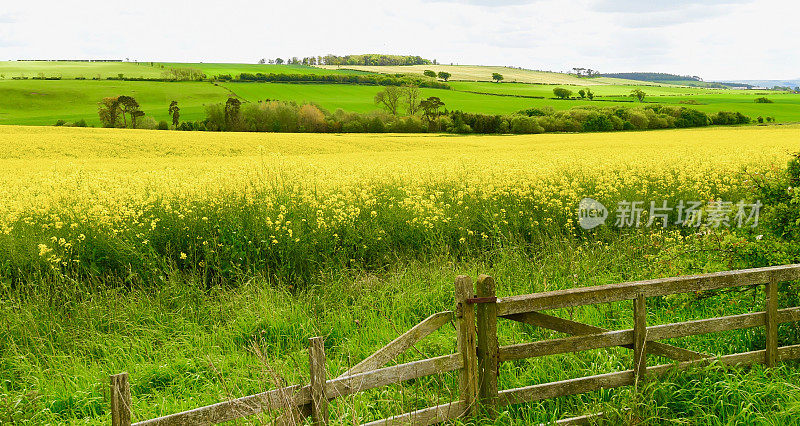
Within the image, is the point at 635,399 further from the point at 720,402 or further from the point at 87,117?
the point at 87,117

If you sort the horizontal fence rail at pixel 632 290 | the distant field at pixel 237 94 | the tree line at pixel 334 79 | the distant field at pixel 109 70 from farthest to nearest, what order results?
1. the distant field at pixel 109 70
2. the tree line at pixel 334 79
3. the distant field at pixel 237 94
4. the horizontal fence rail at pixel 632 290

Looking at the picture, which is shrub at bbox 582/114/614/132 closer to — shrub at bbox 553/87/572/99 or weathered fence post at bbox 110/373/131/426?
shrub at bbox 553/87/572/99

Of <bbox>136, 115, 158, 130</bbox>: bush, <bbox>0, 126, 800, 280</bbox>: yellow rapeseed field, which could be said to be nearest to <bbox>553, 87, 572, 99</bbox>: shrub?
<bbox>136, 115, 158, 130</bbox>: bush

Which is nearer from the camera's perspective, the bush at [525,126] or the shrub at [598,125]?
the bush at [525,126]

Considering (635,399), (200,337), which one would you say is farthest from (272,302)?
(635,399)

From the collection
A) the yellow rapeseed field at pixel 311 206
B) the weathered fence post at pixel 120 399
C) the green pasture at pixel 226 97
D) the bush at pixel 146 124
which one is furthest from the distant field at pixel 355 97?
the weathered fence post at pixel 120 399

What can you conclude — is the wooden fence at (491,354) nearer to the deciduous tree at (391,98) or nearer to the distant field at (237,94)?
the distant field at (237,94)

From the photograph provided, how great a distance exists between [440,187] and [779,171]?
666 cm

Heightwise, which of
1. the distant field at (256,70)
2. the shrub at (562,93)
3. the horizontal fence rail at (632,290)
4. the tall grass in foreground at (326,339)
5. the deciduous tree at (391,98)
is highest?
the distant field at (256,70)

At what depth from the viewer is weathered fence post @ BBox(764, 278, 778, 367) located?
4.69 metres

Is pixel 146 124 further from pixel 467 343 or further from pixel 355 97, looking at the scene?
pixel 467 343

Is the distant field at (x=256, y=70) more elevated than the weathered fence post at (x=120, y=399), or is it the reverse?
the distant field at (x=256, y=70)

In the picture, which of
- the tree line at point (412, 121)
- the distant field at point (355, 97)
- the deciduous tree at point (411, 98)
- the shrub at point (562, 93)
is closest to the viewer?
the tree line at point (412, 121)

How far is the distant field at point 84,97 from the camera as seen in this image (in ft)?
276
